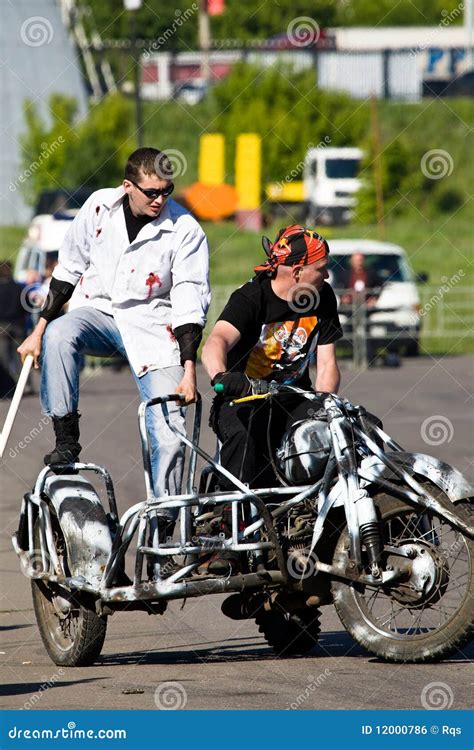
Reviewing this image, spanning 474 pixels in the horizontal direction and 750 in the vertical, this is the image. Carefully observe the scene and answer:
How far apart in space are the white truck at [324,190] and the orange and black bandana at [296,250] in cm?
3992

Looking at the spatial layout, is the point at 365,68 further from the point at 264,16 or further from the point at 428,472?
the point at 428,472

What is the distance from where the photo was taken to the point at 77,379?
6602mm

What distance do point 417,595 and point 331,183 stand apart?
4287 centimetres

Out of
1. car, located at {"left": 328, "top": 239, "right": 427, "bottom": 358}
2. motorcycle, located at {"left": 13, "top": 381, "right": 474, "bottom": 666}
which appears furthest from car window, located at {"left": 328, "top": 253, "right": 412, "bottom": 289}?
→ motorcycle, located at {"left": 13, "top": 381, "right": 474, "bottom": 666}

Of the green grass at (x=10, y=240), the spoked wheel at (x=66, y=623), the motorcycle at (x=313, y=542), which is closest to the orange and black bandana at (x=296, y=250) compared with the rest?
the motorcycle at (x=313, y=542)

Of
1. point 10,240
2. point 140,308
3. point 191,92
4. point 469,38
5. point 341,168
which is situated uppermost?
point 469,38

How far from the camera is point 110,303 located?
6.75 metres

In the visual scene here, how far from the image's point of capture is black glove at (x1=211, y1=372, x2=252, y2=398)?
6027 mm

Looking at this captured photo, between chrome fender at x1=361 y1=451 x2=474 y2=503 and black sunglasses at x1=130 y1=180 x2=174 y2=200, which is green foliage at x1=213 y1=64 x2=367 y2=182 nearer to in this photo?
black sunglasses at x1=130 y1=180 x2=174 y2=200

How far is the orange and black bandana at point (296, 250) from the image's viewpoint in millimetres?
6480

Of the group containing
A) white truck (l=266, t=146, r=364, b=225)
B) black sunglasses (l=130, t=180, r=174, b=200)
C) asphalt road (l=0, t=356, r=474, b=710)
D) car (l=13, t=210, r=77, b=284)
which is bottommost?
asphalt road (l=0, t=356, r=474, b=710)

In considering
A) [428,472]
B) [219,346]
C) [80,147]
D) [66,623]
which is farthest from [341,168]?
[428,472]

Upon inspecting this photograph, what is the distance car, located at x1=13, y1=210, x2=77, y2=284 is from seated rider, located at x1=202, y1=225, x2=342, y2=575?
811 inches

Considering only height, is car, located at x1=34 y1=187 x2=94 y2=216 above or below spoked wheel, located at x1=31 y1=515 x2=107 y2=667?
above
